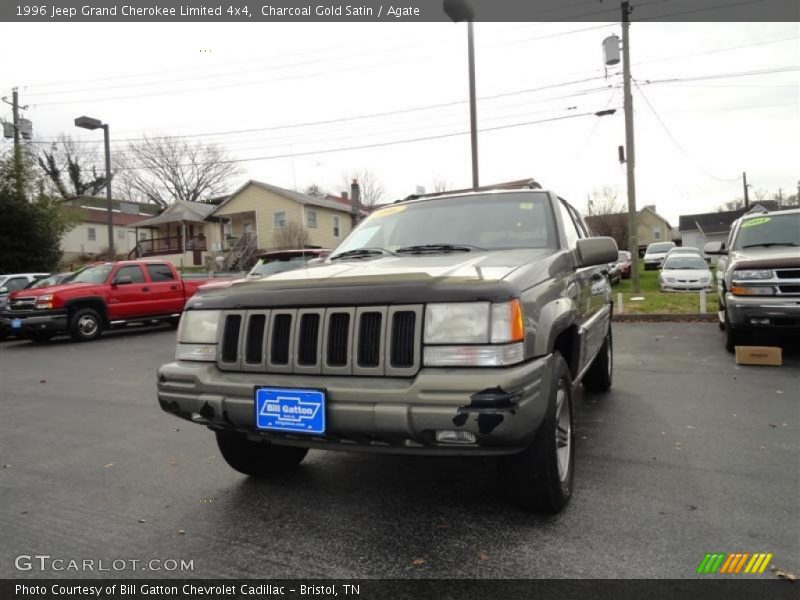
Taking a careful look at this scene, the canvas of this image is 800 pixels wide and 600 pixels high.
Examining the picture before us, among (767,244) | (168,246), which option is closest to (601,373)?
(767,244)

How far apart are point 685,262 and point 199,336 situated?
18.2 meters

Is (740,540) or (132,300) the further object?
(132,300)

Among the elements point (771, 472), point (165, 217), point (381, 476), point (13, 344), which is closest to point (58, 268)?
point (13, 344)

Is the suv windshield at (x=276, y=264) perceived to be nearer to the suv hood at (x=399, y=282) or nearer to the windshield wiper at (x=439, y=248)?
the windshield wiper at (x=439, y=248)

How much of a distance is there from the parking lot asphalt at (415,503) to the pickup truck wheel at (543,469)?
13 cm

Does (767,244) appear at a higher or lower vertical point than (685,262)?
higher

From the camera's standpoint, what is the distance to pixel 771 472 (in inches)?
126

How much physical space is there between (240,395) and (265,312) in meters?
0.43

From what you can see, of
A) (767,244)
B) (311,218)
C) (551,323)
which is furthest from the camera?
(311,218)

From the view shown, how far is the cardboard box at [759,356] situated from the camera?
6273 millimetres

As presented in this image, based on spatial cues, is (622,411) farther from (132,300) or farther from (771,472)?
(132,300)

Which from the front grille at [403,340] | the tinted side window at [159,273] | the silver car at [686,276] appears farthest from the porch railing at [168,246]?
the front grille at [403,340]

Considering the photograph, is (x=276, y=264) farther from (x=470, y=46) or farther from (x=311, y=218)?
(x=311, y=218)

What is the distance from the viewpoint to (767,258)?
245 inches
